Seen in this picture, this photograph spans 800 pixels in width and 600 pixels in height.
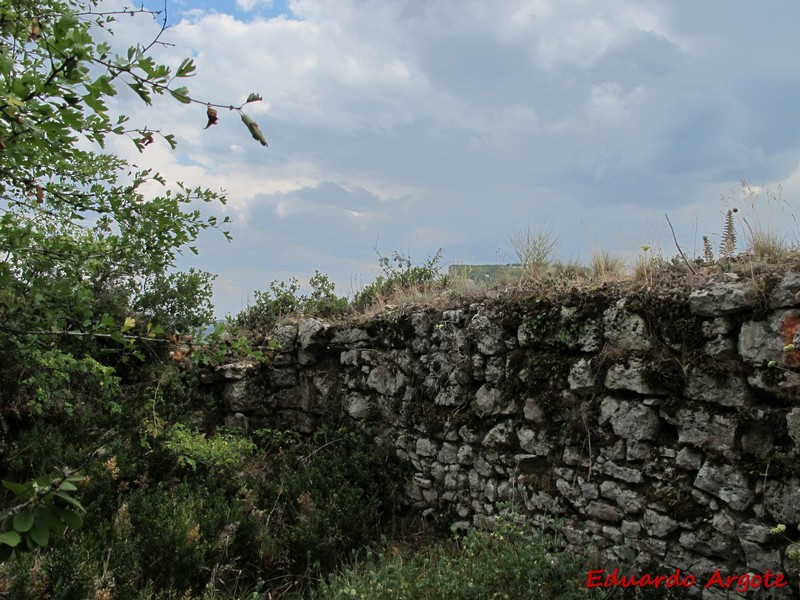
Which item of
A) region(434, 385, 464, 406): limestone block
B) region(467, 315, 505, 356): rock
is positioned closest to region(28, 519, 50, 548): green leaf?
region(467, 315, 505, 356): rock

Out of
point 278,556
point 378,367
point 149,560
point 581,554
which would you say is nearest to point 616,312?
point 581,554

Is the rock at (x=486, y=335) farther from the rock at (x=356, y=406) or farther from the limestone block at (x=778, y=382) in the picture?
the limestone block at (x=778, y=382)

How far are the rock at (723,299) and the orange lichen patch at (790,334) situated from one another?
23 cm

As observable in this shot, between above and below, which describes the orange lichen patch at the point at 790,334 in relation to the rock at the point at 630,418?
above

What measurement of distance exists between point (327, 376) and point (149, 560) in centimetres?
327

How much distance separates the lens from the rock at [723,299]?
13.3ft

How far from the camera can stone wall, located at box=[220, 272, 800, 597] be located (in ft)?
12.9

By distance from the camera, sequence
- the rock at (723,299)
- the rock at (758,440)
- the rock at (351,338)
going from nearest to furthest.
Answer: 1. the rock at (758,440)
2. the rock at (723,299)
3. the rock at (351,338)

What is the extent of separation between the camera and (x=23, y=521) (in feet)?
4.89

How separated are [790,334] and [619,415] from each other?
4.50ft

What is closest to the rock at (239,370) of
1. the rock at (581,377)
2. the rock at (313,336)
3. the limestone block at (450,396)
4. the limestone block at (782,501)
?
the rock at (313,336)

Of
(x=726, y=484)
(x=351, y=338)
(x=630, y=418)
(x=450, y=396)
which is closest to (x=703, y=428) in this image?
(x=726, y=484)

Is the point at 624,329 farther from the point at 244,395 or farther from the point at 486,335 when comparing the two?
the point at 244,395

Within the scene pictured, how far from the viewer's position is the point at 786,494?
379cm
